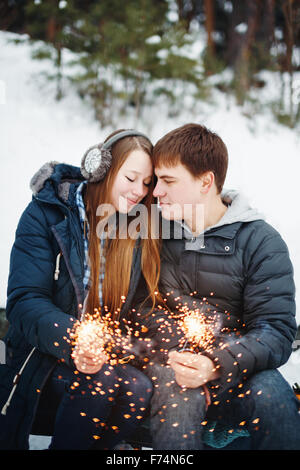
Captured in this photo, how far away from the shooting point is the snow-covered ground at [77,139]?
177cm

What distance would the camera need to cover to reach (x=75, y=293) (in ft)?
3.56

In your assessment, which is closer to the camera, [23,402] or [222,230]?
[23,402]

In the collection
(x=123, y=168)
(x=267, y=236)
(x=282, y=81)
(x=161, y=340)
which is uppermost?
(x=282, y=81)

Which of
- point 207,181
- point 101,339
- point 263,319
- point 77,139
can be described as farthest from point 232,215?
point 77,139

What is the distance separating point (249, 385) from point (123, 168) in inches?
30.7

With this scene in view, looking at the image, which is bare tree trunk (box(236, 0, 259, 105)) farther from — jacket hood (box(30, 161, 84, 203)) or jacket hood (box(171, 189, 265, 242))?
jacket hood (box(30, 161, 84, 203))

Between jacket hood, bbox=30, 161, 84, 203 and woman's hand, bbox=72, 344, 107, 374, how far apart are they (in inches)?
18.8

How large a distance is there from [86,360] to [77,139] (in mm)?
1395

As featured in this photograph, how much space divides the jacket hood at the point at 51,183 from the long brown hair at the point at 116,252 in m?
0.10

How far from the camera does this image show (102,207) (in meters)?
1.20

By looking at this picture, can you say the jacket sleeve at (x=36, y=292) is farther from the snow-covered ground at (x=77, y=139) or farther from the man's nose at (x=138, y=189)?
the snow-covered ground at (x=77, y=139)
